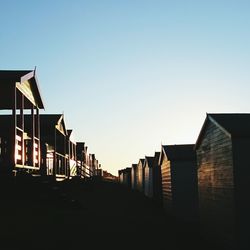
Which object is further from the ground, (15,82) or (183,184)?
(15,82)

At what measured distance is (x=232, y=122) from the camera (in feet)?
53.2

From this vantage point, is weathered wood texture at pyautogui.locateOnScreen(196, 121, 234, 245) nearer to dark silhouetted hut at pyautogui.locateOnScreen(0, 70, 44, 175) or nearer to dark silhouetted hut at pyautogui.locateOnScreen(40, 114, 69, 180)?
dark silhouetted hut at pyautogui.locateOnScreen(0, 70, 44, 175)

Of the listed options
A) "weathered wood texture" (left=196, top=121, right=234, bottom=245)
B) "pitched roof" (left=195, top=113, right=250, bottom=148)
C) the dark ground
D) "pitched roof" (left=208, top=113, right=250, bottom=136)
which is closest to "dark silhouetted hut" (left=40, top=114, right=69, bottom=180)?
the dark ground

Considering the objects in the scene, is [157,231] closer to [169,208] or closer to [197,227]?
[197,227]

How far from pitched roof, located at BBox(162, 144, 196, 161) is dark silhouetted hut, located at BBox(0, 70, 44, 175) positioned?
7.79 m

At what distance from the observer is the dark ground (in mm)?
14977

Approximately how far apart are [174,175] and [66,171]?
474 inches

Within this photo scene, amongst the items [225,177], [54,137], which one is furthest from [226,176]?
[54,137]

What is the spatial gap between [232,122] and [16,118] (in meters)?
10.4

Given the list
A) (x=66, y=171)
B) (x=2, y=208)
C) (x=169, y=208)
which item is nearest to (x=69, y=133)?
(x=66, y=171)

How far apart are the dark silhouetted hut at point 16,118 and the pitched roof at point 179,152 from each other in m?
7.79

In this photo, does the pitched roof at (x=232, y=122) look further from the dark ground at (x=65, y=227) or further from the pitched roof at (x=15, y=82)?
the pitched roof at (x=15, y=82)

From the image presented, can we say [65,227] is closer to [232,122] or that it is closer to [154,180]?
[232,122]

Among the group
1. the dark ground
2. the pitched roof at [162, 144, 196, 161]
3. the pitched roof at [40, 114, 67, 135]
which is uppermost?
the pitched roof at [40, 114, 67, 135]
